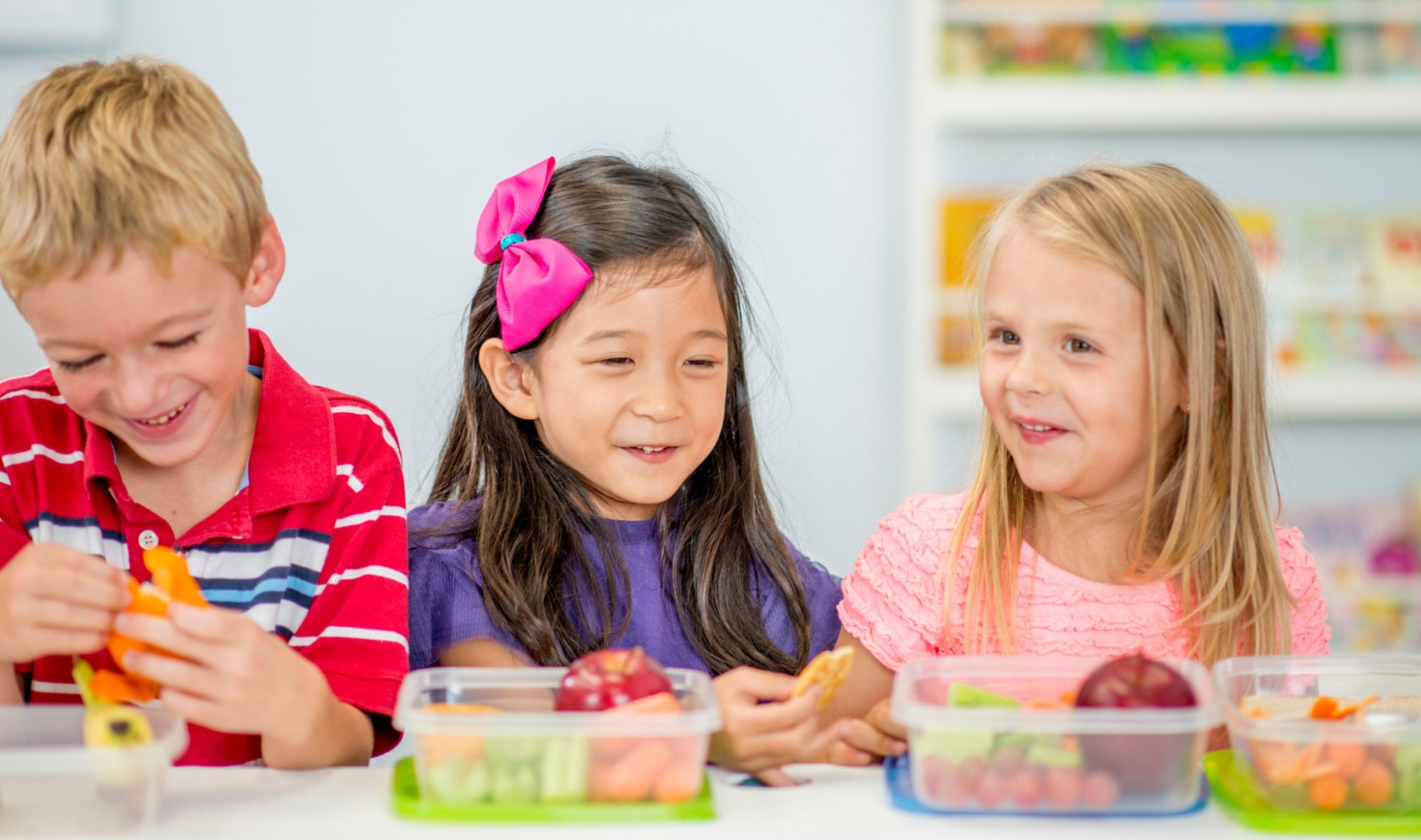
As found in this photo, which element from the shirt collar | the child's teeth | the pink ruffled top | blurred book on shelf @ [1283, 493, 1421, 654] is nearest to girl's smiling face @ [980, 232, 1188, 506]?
the pink ruffled top

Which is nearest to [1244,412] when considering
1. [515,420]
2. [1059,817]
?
[1059,817]

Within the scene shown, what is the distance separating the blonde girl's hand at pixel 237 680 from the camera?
34.2 inches

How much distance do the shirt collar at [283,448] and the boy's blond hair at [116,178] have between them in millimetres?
175

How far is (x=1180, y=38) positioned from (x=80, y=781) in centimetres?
253

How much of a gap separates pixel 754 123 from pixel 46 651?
7.36 feet

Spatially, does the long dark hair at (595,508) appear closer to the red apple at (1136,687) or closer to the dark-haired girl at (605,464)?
the dark-haired girl at (605,464)

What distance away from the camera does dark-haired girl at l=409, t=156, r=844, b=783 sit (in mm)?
1390

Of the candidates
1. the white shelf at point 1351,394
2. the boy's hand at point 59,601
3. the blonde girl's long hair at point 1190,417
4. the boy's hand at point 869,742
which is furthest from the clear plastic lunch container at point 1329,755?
the white shelf at point 1351,394

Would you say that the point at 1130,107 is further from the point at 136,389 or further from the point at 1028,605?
the point at 136,389

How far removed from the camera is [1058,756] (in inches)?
33.8

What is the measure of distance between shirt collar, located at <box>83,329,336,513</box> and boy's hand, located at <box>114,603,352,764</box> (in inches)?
10.4

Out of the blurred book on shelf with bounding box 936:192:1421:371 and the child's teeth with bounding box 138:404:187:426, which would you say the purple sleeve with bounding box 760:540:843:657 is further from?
the blurred book on shelf with bounding box 936:192:1421:371

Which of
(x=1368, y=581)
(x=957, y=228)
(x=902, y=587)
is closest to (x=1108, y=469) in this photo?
(x=902, y=587)

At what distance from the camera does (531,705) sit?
938mm
